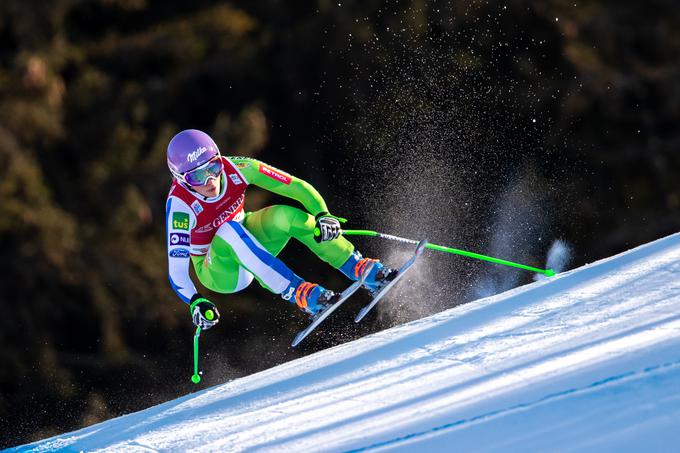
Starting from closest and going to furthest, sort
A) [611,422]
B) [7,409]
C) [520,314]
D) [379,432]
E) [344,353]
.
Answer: [611,422] → [379,432] → [520,314] → [344,353] → [7,409]

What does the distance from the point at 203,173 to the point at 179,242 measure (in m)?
0.31

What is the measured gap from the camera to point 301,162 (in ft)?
39.3

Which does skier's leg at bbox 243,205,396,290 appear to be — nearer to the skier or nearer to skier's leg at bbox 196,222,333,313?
the skier

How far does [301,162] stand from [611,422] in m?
9.41

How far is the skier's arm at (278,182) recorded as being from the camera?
4.86m

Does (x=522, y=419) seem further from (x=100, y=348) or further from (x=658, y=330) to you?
(x=100, y=348)

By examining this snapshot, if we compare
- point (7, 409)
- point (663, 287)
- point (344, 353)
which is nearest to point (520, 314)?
point (663, 287)

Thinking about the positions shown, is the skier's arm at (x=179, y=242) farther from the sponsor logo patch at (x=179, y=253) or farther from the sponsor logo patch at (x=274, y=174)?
the sponsor logo patch at (x=274, y=174)

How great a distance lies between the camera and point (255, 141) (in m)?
11.1

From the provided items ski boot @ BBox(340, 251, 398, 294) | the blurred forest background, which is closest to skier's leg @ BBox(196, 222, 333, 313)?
ski boot @ BBox(340, 251, 398, 294)

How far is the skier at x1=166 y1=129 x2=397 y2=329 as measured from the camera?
468 cm

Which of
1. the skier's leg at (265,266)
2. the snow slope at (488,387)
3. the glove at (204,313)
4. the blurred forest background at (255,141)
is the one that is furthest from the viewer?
the blurred forest background at (255,141)

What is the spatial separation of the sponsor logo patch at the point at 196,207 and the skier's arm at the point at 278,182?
246mm

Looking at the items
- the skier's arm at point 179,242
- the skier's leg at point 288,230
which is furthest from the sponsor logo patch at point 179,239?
the skier's leg at point 288,230
